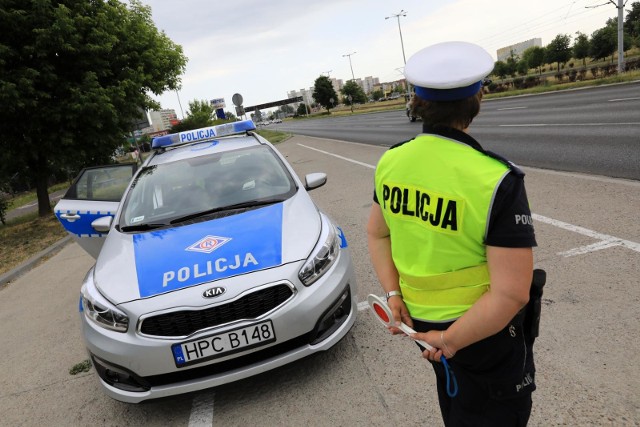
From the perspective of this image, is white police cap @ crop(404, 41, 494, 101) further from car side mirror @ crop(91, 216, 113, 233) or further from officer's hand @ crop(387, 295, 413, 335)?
car side mirror @ crop(91, 216, 113, 233)

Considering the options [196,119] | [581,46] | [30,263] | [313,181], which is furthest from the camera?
[581,46]

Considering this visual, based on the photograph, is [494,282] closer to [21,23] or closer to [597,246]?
[597,246]

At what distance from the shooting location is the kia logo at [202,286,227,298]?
102 inches

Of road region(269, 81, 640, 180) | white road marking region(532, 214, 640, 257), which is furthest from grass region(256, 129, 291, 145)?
white road marking region(532, 214, 640, 257)

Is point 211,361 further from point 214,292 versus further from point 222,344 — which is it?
point 214,292

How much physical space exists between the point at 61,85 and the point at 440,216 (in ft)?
40.9

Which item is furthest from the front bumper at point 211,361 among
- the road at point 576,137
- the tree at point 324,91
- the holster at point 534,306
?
the tree at point 324,91

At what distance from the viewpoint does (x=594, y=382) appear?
240 centimetres

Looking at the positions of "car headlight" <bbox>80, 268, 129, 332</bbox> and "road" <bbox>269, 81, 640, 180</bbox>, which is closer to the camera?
"car headlight" <bbox>80, 268, 129, 332</bbox>

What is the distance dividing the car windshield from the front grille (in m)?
1.14

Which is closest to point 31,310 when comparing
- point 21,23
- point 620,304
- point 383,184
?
point 383,184

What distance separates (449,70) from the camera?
1.22 m

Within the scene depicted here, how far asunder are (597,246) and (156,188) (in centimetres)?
407

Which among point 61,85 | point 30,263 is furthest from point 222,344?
point 61,85
